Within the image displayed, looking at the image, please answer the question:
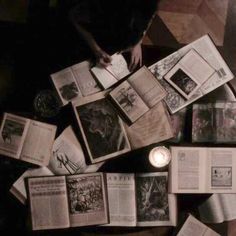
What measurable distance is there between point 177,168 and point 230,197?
29 centimetres

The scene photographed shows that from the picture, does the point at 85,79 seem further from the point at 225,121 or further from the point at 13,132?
the point at 225,121

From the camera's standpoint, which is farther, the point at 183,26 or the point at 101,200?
the point at 183,26

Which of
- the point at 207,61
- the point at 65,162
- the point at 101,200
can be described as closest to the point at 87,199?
the point at 101,200

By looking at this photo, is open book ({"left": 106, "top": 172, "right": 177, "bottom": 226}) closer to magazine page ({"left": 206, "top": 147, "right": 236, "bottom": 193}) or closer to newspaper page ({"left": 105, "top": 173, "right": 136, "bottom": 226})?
newspaper page ({"left": 105, "top": 173, "right": 136, "bottom": 226})

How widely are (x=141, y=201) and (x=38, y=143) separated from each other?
46 cm

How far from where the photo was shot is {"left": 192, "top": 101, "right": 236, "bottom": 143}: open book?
5.12 ft

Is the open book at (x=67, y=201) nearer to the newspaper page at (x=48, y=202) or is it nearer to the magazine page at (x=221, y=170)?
the newspaper page at (x=48, y=202)

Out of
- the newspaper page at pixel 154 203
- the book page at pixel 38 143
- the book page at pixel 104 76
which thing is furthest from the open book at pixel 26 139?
the newspaper page at pixel 154 203

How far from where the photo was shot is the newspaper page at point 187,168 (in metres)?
1.54

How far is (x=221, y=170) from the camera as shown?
1.57 metres

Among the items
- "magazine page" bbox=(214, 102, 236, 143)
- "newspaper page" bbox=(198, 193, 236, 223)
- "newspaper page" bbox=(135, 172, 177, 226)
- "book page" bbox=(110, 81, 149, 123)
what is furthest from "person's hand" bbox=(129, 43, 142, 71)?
"newspaper page" bbox=(198, 193, 236, 223)

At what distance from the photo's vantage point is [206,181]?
156 cm

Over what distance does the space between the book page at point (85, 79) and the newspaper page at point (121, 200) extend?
349mm

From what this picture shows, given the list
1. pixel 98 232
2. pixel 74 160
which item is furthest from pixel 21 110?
pixel 98 232
